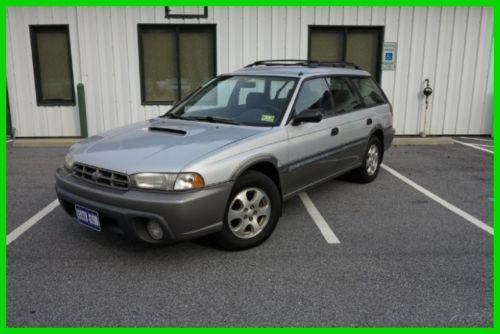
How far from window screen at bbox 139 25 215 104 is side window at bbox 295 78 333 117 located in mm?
5214

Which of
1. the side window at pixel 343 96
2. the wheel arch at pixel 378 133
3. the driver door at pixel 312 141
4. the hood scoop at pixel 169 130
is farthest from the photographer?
the wheel arch at pixel 378 133

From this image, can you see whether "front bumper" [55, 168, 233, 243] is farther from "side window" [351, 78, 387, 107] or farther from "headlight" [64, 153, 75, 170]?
"side window" [351, 78, 387, 107]

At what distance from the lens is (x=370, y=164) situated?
630cm

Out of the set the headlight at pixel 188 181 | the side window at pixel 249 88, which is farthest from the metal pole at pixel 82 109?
the headlight at pixel 188 181

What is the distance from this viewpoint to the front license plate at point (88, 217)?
364 centimetres

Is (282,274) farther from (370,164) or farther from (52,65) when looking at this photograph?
(52,65)

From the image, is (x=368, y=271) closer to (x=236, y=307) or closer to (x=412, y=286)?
(x=412, y=286)

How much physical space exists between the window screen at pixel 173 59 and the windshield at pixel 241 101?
4.71 meters

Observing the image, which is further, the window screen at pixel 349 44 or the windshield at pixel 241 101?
the window screen at pixel 349 44

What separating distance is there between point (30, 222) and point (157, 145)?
6.63 feet

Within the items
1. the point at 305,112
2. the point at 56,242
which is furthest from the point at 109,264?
the point at 305,112

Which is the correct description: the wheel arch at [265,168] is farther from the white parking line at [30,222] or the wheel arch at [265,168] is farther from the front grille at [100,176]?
the white parking line at [30,222]

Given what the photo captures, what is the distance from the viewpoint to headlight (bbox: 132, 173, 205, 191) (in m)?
3.38

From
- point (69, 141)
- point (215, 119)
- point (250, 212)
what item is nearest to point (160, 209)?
point (250, 212)
